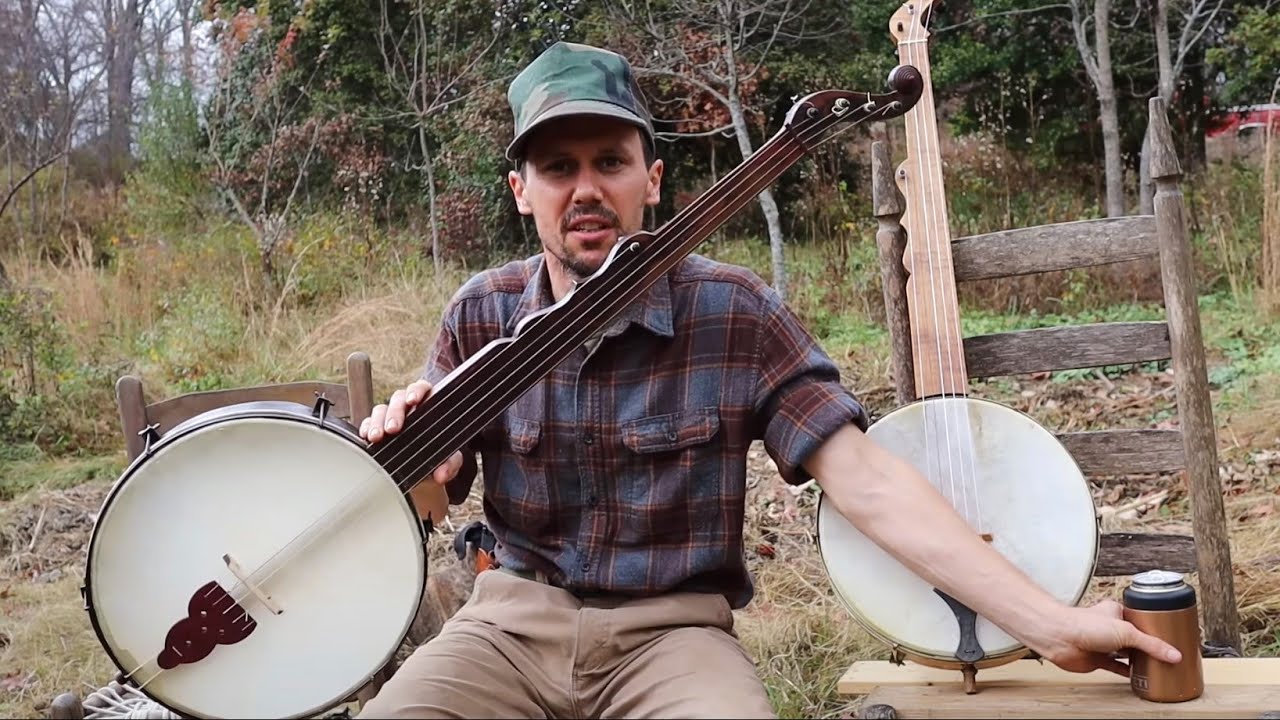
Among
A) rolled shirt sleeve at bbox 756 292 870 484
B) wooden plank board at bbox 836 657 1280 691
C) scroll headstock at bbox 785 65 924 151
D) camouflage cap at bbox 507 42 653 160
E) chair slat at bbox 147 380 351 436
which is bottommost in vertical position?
wooden plank board at bbox 836 657 1280 691

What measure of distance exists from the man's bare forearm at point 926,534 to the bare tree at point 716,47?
4.58 m

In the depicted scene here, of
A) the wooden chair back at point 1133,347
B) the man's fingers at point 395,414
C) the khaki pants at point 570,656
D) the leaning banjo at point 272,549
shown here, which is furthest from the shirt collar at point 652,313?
the wooden chair back at point 1133,347

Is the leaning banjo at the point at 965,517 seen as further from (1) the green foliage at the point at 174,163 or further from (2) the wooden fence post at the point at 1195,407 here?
(1) the green foliage at the point at 174,163

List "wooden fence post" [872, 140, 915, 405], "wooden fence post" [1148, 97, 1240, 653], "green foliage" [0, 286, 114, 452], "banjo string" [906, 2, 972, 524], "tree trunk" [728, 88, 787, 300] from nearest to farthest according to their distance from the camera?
"banjo string" [906, 2, 972, 524] < "wooden fence post" [1148, 97, 1240, 653] < "wooden fence post" [872, 140, 915, 405] < "green foliage" [0, 286, 114, 452] < "tree trunk" [728, 88, 787, 300]

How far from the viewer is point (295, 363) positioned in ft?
20.2

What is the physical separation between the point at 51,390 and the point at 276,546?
494 cm

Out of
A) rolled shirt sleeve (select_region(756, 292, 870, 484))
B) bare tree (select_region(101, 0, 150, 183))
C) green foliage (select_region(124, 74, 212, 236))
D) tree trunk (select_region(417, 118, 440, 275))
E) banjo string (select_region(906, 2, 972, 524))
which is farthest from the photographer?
bare tree (select_region(101, 0, 150, 183))

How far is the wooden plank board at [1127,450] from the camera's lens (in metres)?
2.52

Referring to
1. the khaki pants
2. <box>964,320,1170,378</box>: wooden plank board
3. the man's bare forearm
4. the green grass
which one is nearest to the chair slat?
the khaki pants

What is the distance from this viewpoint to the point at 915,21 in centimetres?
228

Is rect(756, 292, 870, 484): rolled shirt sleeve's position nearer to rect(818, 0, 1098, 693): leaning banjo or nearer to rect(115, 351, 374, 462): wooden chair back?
rect(818, 0, 1098, 693): leaning banjo

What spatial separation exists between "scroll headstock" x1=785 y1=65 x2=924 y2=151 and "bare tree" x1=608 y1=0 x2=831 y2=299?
4.37 m

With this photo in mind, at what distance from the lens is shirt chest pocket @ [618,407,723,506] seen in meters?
2.07

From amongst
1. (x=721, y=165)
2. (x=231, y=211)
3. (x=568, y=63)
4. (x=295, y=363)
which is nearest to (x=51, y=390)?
(x=295, y=363)
